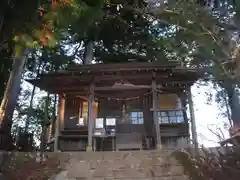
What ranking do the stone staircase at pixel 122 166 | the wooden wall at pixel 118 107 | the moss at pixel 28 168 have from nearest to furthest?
the moss at pixel 28 168 < the stone staircase at pixel 122 166 < the wooden wall at pixel 118 107

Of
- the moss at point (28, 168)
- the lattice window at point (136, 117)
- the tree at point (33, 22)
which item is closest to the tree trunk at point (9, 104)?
the moss at point (28, 168)

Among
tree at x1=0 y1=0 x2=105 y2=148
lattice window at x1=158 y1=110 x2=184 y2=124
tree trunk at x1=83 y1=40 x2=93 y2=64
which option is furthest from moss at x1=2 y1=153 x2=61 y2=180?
tree trunk at x1=83 y1=40 x2=93 y2=64

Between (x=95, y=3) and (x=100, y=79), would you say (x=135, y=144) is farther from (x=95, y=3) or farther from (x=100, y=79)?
(x=95, y=3)

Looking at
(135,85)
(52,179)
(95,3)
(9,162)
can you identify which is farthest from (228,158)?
(135,85)

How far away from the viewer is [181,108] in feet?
37.8

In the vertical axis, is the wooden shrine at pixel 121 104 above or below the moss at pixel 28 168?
above

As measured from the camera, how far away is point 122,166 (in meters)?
7.54

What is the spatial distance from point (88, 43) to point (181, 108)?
6559 mm

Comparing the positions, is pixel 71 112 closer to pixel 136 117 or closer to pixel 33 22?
pixel 136 117

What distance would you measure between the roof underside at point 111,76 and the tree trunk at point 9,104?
186cm

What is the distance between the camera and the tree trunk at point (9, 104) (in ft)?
28.6

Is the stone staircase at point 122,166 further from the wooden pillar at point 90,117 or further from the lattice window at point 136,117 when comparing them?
the lattice window at point 136,117

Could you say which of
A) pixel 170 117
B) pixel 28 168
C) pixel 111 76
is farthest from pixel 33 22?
pixel 170 117

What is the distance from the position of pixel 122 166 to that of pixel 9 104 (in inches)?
164
